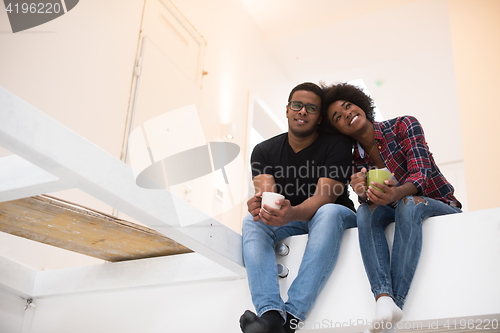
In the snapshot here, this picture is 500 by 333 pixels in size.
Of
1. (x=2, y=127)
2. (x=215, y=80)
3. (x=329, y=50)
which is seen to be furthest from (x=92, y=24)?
(x=329, y=50)

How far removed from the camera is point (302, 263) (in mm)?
1432

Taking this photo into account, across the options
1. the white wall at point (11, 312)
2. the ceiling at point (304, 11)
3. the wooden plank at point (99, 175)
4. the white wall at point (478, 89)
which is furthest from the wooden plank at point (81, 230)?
the ceiling at point (304, 11)

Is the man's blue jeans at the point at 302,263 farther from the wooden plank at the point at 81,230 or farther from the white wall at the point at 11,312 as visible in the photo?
the white wall at the point at 11,312

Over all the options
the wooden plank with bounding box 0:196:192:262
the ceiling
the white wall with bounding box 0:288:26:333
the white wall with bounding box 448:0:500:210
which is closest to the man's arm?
the wooden plank with bounding box 0:196:192:262

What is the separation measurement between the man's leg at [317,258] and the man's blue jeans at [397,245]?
84 millimetres

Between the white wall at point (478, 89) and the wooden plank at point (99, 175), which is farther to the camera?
the white wall at point (478, 89)

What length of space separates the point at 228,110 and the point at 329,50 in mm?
1473

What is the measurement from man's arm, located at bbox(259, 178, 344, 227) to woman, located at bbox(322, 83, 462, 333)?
16 cm

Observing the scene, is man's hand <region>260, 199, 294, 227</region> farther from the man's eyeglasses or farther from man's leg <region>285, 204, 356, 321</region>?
the man's eyeglasses

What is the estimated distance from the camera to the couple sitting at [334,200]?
133cm

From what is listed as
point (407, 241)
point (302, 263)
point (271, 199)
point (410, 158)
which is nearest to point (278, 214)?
point (271, 199)

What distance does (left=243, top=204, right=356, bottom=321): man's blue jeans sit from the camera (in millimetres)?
1356

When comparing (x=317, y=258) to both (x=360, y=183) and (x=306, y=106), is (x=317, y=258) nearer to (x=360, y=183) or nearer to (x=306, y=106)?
(x=360, y=183)

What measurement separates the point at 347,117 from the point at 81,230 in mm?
1075
